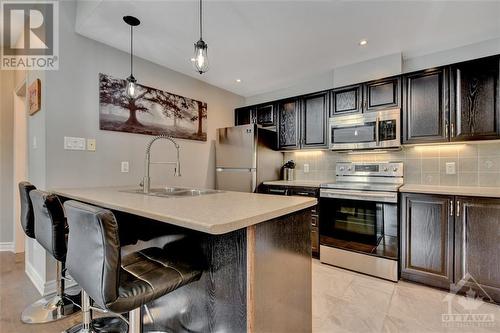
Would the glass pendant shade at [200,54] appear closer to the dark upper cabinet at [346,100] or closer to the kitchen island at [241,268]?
the kitchen island at [241,268]

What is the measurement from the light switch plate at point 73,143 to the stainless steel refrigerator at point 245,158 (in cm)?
183

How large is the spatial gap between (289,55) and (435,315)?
2939 mm

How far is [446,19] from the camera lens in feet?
7.25

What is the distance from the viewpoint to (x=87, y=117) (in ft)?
7.91

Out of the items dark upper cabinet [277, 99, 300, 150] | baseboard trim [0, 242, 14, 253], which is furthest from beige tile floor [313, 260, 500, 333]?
baseboard trim [0, 242, 14, 253]

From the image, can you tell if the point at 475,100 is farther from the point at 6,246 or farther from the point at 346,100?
the point at 6,246

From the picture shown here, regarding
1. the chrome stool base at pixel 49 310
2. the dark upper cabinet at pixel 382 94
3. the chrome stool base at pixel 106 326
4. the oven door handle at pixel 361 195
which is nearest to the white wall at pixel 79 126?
the chrome stool base at pixel 49 310

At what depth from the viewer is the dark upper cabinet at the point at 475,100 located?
216 centimetres

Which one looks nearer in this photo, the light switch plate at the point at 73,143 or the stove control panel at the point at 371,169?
the light switch plate at the point at 73,143

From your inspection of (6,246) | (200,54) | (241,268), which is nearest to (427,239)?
(241,268)

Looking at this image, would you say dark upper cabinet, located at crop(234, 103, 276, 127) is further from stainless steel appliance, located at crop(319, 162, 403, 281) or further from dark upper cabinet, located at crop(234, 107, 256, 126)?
stainless steel appliance, located at crop(319, 162, 403, 281)

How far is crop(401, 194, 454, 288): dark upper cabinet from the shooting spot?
7.13 ft

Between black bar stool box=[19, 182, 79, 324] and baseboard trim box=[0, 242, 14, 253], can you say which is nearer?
black bar stool box=[19, 182, 79, 324]

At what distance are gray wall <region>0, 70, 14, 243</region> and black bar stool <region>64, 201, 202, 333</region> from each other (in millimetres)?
3377
